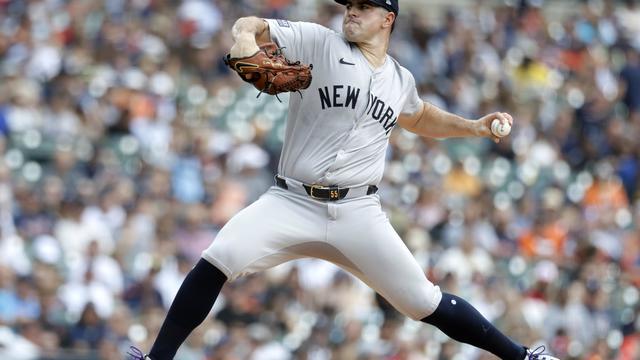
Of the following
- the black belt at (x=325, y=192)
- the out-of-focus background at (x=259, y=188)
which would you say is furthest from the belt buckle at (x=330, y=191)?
the out-of-focus background at (x=259, y=188)

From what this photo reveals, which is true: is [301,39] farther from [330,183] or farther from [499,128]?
[499,128]

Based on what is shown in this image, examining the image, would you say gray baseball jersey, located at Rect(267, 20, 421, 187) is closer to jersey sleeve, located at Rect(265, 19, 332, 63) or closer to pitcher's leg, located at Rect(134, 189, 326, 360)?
jersey sleeve, located at Rect(265, 19, 332, 63)

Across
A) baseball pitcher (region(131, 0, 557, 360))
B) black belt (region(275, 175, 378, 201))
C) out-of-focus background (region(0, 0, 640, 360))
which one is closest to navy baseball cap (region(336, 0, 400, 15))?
baseball pitcher (region(131, 0, 557, 360))

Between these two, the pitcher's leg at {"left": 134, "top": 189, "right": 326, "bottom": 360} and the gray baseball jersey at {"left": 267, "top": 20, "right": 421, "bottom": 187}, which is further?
the gray baseball jersey at {"left": 267, "top": 20, "right": 421, "bottom": 187}

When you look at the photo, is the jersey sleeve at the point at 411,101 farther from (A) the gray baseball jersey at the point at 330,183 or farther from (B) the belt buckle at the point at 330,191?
(B) the belt buckle at the point at 330,191

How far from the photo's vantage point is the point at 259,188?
12.1 m

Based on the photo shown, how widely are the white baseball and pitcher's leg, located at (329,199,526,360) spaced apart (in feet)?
2.38

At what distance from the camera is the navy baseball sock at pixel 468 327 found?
6.24 m

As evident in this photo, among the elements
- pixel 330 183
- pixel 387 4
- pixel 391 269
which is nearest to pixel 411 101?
pixel 387 4

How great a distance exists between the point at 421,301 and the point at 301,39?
4.61ft

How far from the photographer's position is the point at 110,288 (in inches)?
422

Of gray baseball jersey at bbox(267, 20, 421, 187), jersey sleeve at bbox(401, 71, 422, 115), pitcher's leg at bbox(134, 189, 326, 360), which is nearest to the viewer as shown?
pitcher's leg at bbox(134, 189, 326, 360)

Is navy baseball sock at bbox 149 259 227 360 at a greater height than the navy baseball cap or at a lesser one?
lesser

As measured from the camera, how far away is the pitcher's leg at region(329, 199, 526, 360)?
19.8ft
